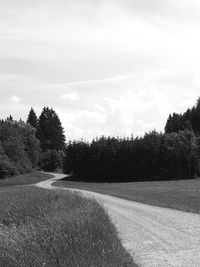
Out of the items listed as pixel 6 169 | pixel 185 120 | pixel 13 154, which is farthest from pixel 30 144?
pixel 185 120

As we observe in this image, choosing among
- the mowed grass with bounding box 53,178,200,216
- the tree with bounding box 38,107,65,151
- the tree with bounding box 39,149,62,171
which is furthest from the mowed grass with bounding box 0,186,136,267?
the tree with bounding box 38,107,65,151

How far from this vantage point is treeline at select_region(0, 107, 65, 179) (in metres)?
122

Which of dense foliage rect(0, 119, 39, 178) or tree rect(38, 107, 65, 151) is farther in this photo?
tree rect(38, 107, 65, 151)

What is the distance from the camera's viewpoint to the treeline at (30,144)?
122m

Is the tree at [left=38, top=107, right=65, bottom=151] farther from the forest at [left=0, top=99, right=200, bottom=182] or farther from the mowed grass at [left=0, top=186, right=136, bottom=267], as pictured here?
the mowed grass at [left=0, top=186, right=136, bottom=267]

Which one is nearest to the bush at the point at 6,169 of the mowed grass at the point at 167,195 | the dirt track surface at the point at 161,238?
the mowed grass at the point at 167,195

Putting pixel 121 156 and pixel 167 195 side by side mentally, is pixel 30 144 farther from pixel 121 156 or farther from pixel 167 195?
pixel 167 195

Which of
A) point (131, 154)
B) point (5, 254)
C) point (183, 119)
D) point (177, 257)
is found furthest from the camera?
point (183, 119)

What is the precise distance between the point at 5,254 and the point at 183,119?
136759mm

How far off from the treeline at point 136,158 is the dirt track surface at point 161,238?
7973cm

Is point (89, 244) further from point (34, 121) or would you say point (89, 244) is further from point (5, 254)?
point (34, 121)

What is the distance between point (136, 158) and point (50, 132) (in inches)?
2725

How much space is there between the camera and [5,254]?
12352 millimetres

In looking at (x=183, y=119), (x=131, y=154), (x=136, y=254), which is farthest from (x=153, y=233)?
(x=183, y=119)
